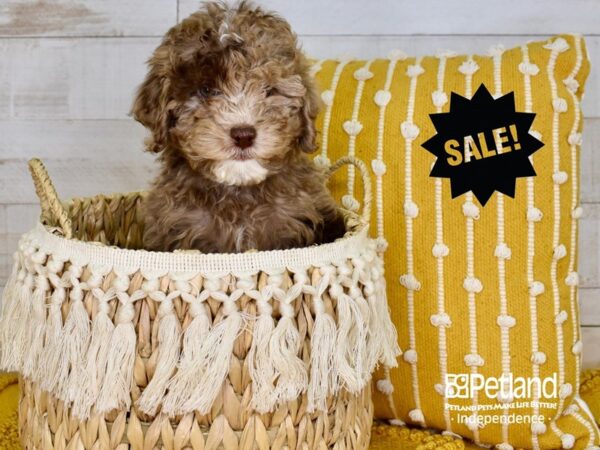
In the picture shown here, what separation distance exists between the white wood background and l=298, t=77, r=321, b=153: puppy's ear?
824 mm

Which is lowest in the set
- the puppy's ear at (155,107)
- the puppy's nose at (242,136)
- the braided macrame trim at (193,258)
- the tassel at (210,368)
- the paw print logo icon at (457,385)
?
the paw print logo icon at (457,385)

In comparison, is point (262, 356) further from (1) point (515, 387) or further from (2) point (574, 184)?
(2) point (574, 184)

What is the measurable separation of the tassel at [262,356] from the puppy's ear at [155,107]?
0.40 metres

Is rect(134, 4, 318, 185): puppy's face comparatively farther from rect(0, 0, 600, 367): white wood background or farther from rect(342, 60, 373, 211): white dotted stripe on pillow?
rect(0, 0, 600, 367): white wood background

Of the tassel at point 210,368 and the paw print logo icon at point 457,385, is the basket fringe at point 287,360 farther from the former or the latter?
the paw print logo icon at point 457,385

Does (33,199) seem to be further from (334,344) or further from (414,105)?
(334,344)

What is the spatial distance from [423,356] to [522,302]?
247 mm

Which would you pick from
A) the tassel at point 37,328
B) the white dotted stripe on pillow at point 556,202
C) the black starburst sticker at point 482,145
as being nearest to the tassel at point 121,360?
the tassel at point 37,328

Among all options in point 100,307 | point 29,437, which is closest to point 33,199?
point 29,437

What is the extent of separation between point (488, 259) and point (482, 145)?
25 centimetres

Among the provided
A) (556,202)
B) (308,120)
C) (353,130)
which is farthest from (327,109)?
(556,202)

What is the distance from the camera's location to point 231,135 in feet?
4.21

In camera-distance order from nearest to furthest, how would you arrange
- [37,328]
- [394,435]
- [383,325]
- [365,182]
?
[37,328] < [383,325] < [365,182] < [394,435]

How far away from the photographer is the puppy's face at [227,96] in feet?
4.27
